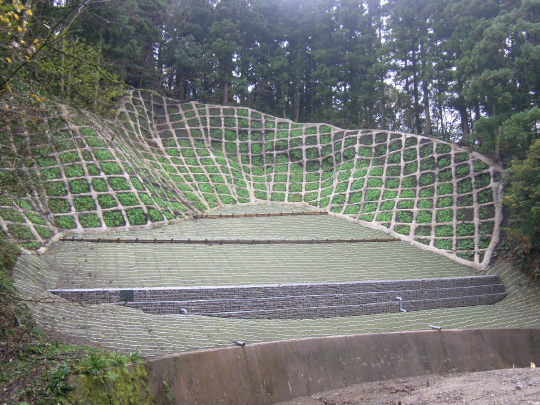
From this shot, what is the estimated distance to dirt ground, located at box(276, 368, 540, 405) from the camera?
4.97 meters

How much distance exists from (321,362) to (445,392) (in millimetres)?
1837

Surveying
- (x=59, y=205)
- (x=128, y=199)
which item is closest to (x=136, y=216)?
(x=128, y=199)

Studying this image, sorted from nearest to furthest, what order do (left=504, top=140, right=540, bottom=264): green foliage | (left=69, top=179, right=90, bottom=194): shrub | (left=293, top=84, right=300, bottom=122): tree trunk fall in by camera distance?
(left=504, top=140, right=540, bottom=264): green foliage, (left=69, top=179, right=90, bottom=194): shrub, (left=293, top=84, right=300, bottom=122): tree trunk

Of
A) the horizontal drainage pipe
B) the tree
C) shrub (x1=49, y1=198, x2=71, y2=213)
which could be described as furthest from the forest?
the horizontal drainage pipe

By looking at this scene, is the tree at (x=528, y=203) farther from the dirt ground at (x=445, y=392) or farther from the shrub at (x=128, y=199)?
the shrub at (x=128, y=199)

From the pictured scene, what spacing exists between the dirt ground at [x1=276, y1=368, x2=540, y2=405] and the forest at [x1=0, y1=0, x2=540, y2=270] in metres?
6.10

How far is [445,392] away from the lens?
5.52m

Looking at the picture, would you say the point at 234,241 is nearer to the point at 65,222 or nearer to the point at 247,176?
the point at 65,222

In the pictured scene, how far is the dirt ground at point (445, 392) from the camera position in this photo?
497 cm

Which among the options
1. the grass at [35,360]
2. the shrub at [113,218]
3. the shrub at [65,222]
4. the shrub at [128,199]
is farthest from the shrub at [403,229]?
the grass at [35,360]

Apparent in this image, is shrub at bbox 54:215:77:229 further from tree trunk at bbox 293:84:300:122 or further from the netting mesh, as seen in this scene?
tree trunk at bbox 293:84:300:122

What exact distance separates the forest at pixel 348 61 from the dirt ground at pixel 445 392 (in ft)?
20.0

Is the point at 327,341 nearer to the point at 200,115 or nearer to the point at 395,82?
the point at 200,115

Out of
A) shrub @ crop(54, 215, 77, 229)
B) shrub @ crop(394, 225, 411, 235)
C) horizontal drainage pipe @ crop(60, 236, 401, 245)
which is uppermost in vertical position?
shrub @ crop(54, 215, 77, 229)
